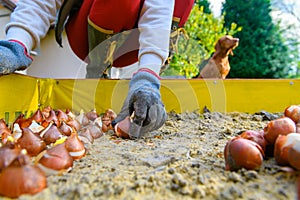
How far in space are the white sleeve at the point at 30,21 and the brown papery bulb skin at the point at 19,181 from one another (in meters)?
0.90

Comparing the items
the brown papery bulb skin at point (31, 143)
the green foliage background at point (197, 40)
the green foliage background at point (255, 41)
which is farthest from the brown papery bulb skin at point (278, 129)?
the green foliage background at point (255, 41)

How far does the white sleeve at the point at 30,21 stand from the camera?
49.1 inches

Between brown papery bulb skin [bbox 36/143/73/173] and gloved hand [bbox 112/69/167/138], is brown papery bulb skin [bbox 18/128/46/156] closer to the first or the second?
brown papery bulb skin [bbox 36/143/73/173]

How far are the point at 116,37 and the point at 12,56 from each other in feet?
1.79

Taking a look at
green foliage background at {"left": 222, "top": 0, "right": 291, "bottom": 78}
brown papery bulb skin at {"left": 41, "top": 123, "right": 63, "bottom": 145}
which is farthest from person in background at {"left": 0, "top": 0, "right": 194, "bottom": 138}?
green foliage background at {"left": 222, "top": 0, "right": 291, "bottom": 78}

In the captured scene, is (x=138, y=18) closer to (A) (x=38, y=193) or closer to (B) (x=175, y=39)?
(B) (x=175, y=39)

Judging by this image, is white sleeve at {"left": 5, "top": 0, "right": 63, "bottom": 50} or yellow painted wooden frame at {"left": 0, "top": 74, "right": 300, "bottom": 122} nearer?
white sleeve at {"left": 5, "top": 0, "right": 63, "bottom": 50}

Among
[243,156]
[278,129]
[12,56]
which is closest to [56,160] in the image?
[243,156]

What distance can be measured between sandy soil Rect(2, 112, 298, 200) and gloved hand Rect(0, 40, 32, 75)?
1.48ft

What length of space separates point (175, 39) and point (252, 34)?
7.32 m

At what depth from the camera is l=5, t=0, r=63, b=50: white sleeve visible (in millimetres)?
1248

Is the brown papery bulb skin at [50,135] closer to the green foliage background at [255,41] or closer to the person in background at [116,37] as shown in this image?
the person in background at [116,37]

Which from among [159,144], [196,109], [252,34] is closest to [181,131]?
[159,144]

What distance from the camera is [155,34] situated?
1.17 m
